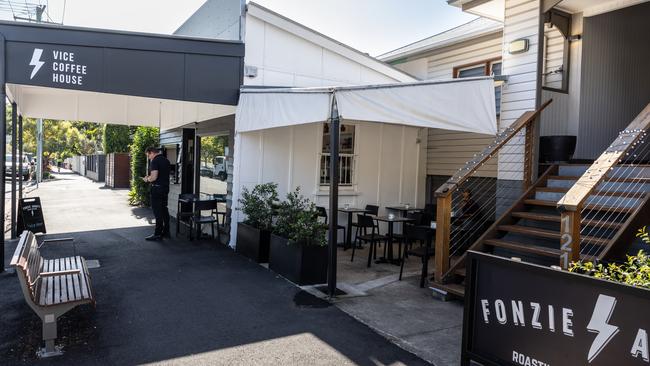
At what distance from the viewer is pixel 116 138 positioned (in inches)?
947

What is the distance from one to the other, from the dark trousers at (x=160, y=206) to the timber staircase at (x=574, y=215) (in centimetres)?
542

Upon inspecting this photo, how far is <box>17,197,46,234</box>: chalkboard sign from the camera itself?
28.4 ft

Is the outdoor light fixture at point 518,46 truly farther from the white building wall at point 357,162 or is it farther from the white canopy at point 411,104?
the white building wall at point 357,162

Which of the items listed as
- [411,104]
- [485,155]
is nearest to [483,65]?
[485,155]

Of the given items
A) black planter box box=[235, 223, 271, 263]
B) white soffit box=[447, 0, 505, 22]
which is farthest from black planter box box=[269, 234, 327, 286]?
white soffit box=[447, 0, 505, 22]

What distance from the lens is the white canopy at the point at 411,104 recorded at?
527 centimetres

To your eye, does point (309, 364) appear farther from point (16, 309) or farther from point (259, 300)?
point (16, 309)

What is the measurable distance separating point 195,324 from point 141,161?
1149cm

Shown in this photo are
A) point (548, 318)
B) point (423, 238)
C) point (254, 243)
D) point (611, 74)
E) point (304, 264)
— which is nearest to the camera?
point (548, 318)

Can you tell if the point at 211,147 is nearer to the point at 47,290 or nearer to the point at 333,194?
the point at 333,194

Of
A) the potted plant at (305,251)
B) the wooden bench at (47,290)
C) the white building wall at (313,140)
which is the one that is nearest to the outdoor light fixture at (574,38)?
the white building wall at (313,140)

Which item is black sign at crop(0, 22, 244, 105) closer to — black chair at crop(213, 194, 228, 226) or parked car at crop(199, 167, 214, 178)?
black chair at crop(213, 194, 228, 226)

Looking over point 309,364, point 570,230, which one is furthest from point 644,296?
point 309,364

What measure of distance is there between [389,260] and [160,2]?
8.33 meters
